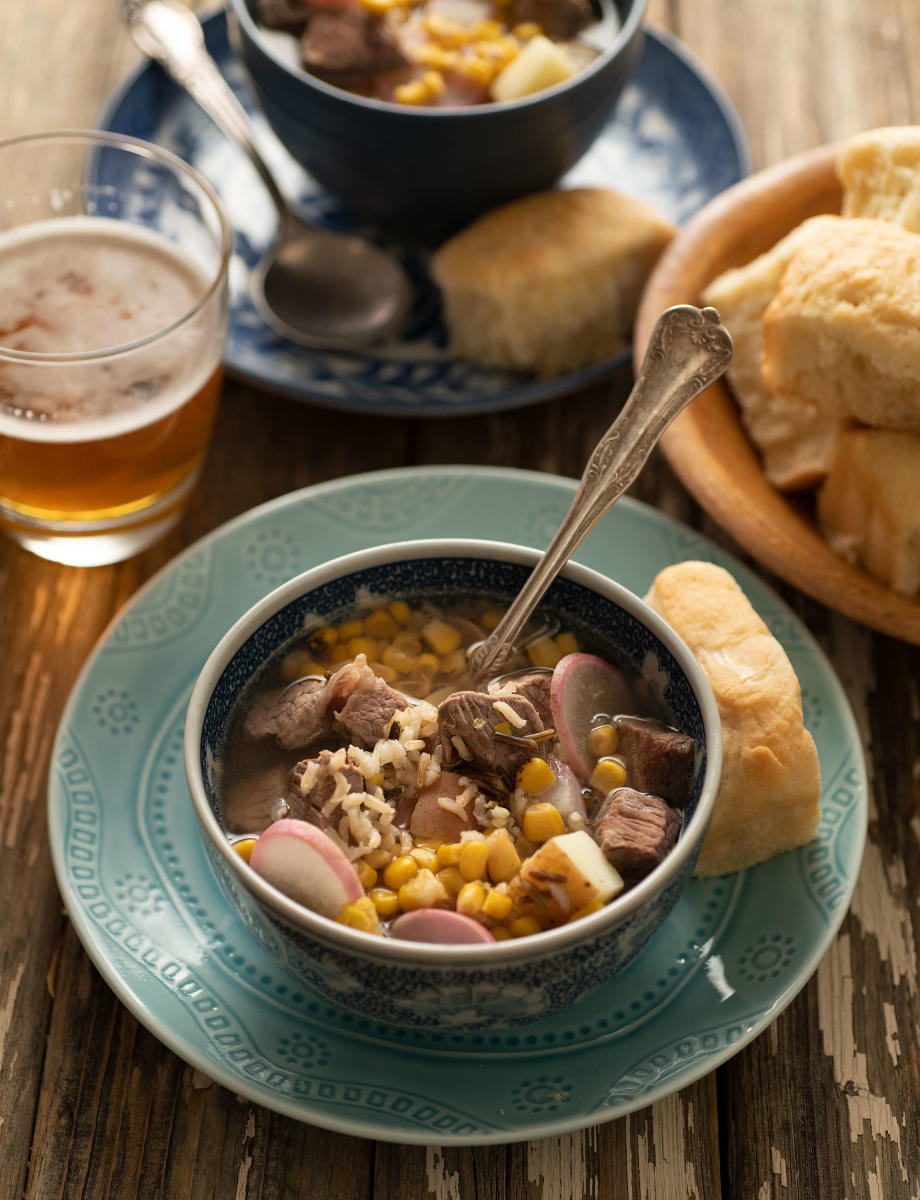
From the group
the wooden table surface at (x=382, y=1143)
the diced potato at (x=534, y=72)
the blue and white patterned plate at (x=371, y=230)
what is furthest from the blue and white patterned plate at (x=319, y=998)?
the diced potato at (x=534, y=72)

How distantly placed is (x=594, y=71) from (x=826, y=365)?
3.24 ft

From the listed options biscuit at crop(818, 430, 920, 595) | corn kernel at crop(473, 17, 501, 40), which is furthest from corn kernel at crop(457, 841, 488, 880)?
corn kernel at crop(473, 17, 501, 40)

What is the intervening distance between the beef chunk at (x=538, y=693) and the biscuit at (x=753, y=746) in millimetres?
281

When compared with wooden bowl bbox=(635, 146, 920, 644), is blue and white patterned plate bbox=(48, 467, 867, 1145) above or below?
below

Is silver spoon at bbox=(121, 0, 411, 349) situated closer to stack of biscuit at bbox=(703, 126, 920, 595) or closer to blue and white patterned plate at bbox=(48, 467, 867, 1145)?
blue and white patterned plate at bbox=(48, 467, 867, 1145)

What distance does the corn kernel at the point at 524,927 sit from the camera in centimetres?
186

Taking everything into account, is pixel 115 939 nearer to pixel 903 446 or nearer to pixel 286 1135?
pixel 286 1135

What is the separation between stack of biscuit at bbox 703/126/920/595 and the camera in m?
2.44

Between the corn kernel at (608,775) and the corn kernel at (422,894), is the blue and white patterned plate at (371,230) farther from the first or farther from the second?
the corn kernel at (422,894)

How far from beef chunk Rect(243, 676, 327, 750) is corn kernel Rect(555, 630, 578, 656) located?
1.40 ft

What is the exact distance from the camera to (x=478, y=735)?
2020 millimetres

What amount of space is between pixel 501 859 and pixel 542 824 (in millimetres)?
96

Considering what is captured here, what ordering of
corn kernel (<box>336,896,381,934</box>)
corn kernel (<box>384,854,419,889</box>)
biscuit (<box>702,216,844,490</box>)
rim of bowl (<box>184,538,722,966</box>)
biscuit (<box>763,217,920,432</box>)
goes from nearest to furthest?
rim of bowl (<box>184,538,722,966</box>) → corn kernel (<box>336,896,381,934</box>) → corn kernel (<box>384,854,419,889</box>) → biscuit (<box>763,217,920,432</box>) → biscuit (<box>702,216,844,490</box>)

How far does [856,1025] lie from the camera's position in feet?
7.43
